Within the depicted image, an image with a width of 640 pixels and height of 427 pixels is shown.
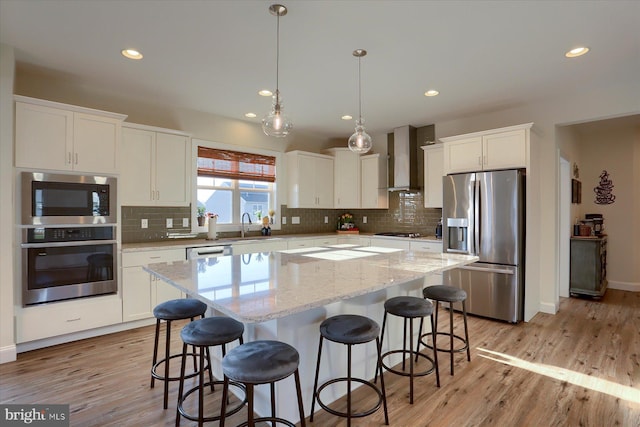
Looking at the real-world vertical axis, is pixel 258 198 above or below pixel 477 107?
below

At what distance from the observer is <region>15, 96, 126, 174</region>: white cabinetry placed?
2.97m

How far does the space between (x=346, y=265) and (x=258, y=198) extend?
325 cm

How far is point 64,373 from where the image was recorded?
2627 millimetres

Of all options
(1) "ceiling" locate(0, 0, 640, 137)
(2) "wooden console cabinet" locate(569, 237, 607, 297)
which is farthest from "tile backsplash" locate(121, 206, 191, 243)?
(2) "wooden console cabinet" locate(569, 237, 607, 297)

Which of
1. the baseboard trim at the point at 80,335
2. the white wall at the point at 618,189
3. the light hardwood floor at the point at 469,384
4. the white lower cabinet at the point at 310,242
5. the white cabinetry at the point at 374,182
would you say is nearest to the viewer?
the light hardwood floor at the point at 469,384

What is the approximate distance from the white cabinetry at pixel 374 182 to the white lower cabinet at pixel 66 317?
13.0 ft

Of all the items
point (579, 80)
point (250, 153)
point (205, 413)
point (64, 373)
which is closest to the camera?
point (205, 413)

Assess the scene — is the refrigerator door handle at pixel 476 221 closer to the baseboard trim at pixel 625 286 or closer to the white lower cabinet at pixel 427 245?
the white lower cabinet at pixel 427 245

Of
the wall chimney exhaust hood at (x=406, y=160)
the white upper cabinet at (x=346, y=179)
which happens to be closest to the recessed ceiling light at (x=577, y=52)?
the wall chimney exhaust hood at (x=406, y=160)

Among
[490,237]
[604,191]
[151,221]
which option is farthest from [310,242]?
[604,191]

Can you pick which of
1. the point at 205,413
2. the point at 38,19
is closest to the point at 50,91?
the point at 38,19

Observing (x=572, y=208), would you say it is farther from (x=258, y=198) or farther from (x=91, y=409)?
(x=91, y=409)

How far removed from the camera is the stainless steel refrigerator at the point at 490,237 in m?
3.79

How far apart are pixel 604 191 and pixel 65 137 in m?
7.58
